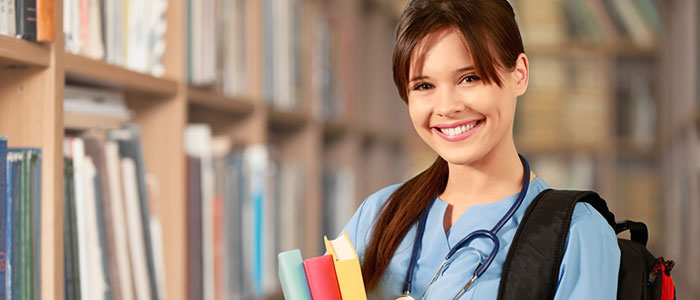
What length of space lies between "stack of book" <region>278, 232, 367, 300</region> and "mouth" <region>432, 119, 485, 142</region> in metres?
0.16

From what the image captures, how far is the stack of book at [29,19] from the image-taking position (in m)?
0.84

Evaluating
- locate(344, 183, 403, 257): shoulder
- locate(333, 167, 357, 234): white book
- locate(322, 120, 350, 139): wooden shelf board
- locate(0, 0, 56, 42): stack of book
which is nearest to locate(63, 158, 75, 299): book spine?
locate(0, 0, 56, 42): stack of book

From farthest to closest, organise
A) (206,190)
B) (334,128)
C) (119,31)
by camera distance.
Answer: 1. (334,128)
2. (206,190)
3. (119,31)

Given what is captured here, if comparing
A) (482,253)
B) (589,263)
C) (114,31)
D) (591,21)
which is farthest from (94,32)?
(591,21)

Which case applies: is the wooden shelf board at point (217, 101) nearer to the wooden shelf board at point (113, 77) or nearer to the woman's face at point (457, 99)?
the wooden shelf board at point (113, 77)

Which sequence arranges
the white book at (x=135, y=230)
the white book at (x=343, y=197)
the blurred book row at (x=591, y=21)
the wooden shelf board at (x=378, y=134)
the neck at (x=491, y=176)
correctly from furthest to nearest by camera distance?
the blurred book row at (x=591, y=21) → the wooden shelf board at (x=378, y=134) → the white book at (x=343, y=197) → the white book at (x=135, y=230) → the neck at (x=491, y=176)

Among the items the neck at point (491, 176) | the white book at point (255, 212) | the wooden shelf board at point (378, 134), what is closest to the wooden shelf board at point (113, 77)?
the white book at point (255, 212)

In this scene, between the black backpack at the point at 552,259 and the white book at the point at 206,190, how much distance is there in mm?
856

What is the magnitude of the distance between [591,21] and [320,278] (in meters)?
2.90

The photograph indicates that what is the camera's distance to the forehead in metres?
0.73

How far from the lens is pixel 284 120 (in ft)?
6.51

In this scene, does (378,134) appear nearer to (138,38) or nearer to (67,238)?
(138,38)

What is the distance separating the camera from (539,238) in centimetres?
71

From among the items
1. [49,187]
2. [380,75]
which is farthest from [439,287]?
[380,75]
